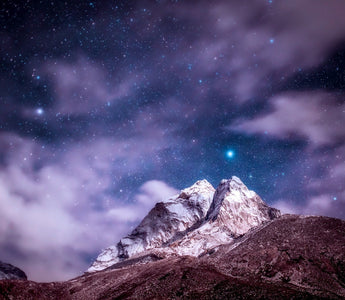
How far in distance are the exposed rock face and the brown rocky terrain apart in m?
153

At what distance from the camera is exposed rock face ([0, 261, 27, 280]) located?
565ft

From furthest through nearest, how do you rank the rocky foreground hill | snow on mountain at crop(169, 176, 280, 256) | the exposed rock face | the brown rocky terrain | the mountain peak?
the exposed rock face < the mountain peak < snow on mountain at crop(169, 176, 280, 256) < the rocky foreground hill < the brown rocky terrain

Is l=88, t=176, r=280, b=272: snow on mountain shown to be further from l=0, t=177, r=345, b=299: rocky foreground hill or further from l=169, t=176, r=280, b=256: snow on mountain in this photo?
l=0, t=177, r=345, b=299: rocky foreground hill

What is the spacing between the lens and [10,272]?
17938cm

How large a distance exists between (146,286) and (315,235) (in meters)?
33.0

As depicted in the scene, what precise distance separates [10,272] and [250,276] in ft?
642

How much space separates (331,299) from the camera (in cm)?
2786

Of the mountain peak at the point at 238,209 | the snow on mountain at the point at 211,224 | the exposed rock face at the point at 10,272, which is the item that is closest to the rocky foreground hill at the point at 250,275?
the snow on mountain at the point at 211,224

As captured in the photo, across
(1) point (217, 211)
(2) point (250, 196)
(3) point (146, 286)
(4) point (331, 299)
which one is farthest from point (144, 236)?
(4) point (331, 299)

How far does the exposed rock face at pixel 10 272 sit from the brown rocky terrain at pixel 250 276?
15327 cm

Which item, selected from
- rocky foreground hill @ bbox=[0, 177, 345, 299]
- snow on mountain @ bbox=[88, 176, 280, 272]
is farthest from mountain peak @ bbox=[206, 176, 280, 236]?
rocky foreground hill @ bbox=[0, 177, 345, 299]

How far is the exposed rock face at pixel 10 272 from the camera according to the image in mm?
172150

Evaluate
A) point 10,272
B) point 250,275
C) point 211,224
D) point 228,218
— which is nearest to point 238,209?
point 228,218

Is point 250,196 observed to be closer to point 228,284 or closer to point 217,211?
point 217,211
